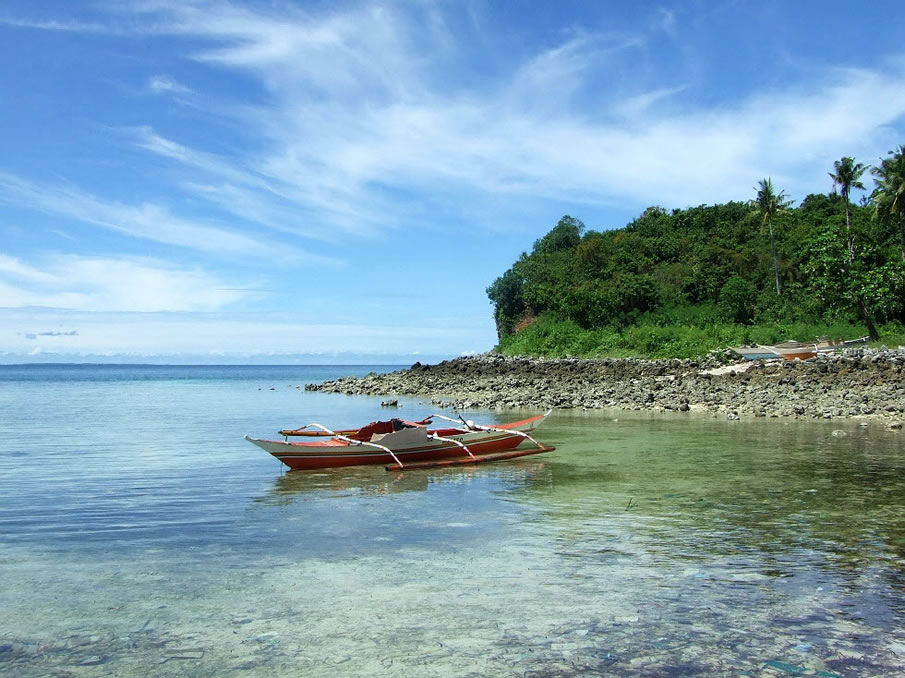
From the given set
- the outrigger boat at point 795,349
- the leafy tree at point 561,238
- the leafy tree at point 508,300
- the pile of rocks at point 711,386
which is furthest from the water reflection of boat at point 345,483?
the leafy tree at point 561,238

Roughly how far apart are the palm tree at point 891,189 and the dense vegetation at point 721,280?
0.28 feet

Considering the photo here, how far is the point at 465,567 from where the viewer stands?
10000 mm

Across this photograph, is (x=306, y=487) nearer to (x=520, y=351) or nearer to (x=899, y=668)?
(x=899, y=668)

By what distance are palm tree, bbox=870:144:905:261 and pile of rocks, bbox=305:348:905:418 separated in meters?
20.0

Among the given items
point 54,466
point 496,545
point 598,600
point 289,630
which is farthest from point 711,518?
point 54,466

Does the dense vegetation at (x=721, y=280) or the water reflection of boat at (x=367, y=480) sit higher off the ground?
the dense vegetation at (x=721, y=280)

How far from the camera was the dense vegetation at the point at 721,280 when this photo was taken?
51.2 m

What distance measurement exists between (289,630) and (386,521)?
5624 millimetres

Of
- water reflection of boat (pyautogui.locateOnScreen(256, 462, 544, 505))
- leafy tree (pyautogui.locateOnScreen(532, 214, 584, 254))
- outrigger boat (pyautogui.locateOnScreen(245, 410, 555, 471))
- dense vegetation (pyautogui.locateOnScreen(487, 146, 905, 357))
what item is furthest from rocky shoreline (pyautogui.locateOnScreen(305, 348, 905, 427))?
leafy tree (pyautogui.locateOnScreen(532, 214, 584, 254))

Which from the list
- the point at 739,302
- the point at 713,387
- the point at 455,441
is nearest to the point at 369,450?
the point at 455,441

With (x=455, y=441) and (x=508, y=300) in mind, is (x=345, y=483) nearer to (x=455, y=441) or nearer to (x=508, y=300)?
(x=455, y=441)

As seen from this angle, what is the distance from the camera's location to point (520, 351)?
6925 cm

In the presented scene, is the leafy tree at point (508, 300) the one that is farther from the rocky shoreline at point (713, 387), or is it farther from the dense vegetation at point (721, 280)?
the rocky shoreline at point (713, 387)

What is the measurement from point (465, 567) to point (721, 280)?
211ft
